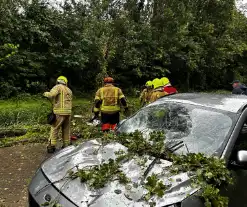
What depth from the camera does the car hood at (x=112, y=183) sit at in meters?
2.82

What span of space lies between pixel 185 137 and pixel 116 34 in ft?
38.6

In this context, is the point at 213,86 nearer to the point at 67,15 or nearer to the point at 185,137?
the point at 67,15

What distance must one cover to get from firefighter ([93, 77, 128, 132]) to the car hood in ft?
11.3

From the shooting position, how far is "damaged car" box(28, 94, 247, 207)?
2.88 m

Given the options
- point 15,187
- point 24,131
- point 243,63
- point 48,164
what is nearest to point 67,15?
point 24,131

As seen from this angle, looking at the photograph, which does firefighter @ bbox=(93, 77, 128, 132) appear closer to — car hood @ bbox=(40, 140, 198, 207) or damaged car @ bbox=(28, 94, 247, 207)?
damaged car @ bbox=(28, 94, 247, 207)

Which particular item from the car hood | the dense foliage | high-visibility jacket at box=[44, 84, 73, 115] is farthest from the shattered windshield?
the dense foliage

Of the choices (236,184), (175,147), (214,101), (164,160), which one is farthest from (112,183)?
(214,101)

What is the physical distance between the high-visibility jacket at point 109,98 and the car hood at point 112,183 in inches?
136

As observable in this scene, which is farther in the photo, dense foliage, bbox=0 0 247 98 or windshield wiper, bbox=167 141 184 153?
dense foliage, bbox=0 0 247 98

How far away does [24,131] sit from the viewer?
358 inches

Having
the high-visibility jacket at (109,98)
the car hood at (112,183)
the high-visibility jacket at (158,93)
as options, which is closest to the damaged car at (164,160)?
the car hood at (112,183)

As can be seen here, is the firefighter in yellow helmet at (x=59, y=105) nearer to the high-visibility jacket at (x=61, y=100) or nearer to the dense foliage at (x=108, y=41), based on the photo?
the high-visibility jacket at (x=61, y=100)

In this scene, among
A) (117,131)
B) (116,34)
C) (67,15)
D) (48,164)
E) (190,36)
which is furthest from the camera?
(190,36)
